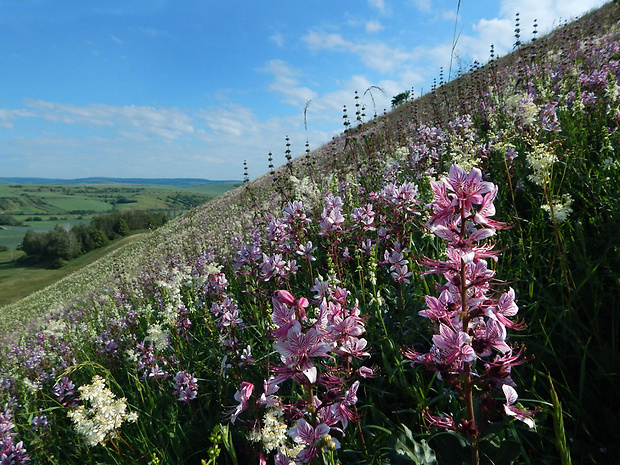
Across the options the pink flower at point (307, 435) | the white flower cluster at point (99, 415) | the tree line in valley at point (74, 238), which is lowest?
the tree line in valley at point (74, 238)

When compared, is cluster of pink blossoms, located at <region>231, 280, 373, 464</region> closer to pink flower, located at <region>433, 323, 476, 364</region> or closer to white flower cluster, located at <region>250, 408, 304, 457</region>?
white flower cluster, located at <region>250, 408, 304, 457</region>

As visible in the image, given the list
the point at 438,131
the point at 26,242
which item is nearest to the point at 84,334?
the point at 438,131

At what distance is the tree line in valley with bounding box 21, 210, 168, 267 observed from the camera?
93363 millimetres

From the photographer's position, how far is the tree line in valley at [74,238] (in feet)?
306

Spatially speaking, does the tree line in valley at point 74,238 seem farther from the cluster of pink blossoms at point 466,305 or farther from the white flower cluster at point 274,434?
the cluster of pink blossoms at point 466,305

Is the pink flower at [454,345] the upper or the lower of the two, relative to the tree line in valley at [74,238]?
upper

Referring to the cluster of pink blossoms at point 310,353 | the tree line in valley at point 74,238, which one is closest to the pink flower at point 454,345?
the cluster of pink blossoms at point 310,353

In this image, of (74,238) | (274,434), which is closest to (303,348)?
(274,434)

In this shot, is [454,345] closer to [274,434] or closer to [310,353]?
[310,353]

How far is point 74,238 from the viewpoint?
96250mm

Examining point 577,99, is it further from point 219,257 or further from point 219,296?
point 219,257

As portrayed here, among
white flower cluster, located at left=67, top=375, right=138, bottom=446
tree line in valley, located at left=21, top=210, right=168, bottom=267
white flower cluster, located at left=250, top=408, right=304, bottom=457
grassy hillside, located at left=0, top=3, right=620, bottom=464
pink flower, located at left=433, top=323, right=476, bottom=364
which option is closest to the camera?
pink flower, located at left=433, top=323, right=476, bottom=364

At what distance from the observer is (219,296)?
3609 millimetres

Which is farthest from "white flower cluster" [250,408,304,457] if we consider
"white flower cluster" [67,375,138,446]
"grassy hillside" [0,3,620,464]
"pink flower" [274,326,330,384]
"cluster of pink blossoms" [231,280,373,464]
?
"white flower cluster" [67,375,138,446]
